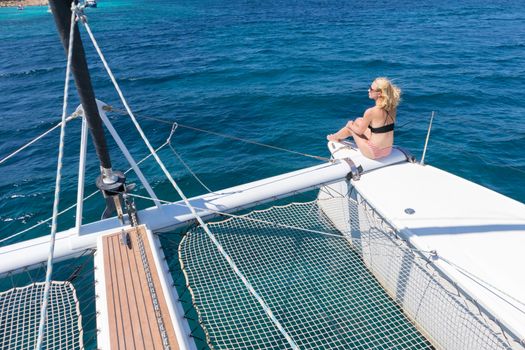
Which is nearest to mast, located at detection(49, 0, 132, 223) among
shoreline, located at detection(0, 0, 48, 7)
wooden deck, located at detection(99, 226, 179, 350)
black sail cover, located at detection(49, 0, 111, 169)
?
black sail cover, located at detection(49, 0, 111, 169)

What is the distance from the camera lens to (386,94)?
18.6 ft

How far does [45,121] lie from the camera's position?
1413cm

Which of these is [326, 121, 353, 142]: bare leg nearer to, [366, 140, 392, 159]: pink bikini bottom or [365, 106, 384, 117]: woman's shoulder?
[366, 140, 392, 159]: pink bikini bottom

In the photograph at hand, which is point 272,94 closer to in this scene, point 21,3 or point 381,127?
point 381,127

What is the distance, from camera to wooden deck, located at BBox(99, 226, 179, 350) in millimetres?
3258

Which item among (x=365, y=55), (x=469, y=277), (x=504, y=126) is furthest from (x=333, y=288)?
(x=365, y=55)

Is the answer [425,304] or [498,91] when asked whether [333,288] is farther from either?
[498,91]

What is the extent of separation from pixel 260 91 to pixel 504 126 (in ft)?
30.7

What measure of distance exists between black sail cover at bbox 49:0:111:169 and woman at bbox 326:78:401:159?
13.2 ft

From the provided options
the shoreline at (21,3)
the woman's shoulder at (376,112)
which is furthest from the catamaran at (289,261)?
the shoreline at (21,3)

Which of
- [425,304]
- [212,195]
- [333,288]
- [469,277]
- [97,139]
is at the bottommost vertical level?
[333,288]

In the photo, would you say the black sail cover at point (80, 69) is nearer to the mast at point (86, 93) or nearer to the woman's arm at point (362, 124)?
the mast at point (86, 93)

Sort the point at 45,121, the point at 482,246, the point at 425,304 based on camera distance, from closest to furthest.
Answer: the point at 482,246
the point at 425,304
the point at 45,121

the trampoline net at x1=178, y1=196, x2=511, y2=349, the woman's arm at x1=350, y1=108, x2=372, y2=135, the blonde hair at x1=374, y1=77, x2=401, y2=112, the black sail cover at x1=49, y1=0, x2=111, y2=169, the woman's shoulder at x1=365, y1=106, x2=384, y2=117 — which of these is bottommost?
the trampoline net at x1=178, y1=196, x2=511, y2=349
